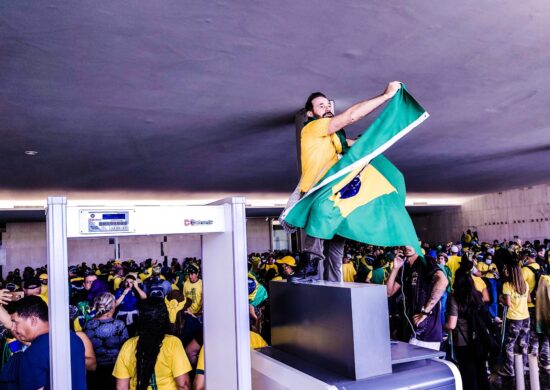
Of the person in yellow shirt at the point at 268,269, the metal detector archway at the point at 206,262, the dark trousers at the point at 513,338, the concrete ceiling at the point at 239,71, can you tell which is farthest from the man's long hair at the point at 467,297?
the metal detector archway at the point at 206,262

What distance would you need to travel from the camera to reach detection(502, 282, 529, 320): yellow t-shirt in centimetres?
608

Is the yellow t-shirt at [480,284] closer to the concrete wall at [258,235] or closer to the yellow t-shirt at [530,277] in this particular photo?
the yellow t-shirt at [530,277]

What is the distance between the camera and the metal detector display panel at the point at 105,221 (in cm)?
143

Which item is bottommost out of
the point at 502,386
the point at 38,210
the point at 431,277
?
the point at 502,386

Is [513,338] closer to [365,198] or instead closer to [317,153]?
[365,198]

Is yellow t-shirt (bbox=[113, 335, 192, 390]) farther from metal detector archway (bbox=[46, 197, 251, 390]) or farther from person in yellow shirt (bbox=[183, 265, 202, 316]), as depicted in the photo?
person in yellow shirt (bbox=[183, 265, 202, 316])

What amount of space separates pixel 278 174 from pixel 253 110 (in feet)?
16.4

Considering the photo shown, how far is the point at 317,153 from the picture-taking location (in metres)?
2.26

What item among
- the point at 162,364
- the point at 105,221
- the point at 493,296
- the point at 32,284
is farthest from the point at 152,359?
the point at 493,296

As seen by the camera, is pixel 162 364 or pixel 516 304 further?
pixel 516 304

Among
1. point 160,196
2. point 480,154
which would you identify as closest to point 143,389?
point 480,154

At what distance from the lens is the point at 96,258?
66.0 feet

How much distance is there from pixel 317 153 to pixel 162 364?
211cm

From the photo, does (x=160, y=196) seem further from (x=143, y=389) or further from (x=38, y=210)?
(x=143, y=389)
